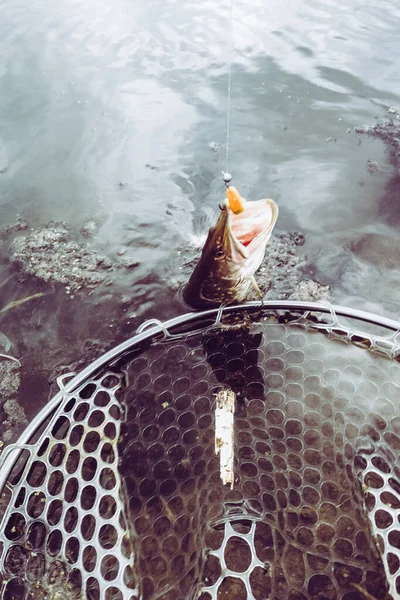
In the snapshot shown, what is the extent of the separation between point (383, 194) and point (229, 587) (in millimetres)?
4076

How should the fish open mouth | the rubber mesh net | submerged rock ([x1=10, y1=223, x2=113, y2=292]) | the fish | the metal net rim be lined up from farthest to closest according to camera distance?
submerged rock ([x1=10, y1=223, x2=113, y2=292])
the fish open mouth
the fish
the metal net rim
the rubber mesh net

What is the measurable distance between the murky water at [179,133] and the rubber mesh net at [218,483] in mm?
1114

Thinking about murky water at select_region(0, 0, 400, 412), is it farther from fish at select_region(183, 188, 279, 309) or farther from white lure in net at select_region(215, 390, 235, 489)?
white lure in net at select_region(215, 390, 235, 489)

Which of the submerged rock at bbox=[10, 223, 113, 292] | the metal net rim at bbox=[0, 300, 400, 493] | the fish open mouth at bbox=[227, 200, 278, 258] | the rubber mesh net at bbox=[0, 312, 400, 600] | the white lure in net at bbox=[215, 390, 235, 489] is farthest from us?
the submerged rock at bbox=[10, 223, 113, 292]

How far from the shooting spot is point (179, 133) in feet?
17.3

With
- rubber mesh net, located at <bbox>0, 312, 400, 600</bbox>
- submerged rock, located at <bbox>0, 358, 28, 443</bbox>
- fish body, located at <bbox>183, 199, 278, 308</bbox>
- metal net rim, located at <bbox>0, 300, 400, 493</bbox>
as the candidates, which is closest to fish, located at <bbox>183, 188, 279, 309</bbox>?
fish body, located at <bbox>183, 199, 278, 308</bbox>

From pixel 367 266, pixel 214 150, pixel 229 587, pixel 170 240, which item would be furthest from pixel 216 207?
pixel 229 587

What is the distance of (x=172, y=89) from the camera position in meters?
5.85

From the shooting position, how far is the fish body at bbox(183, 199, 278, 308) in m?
2.67

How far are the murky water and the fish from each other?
0.76 m

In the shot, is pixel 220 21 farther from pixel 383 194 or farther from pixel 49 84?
pixel 383 194

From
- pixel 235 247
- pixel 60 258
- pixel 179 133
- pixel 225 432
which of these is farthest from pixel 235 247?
pixel 179 133

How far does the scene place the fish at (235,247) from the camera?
2656 mm

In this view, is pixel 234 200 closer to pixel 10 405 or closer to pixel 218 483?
pixel 218 483
